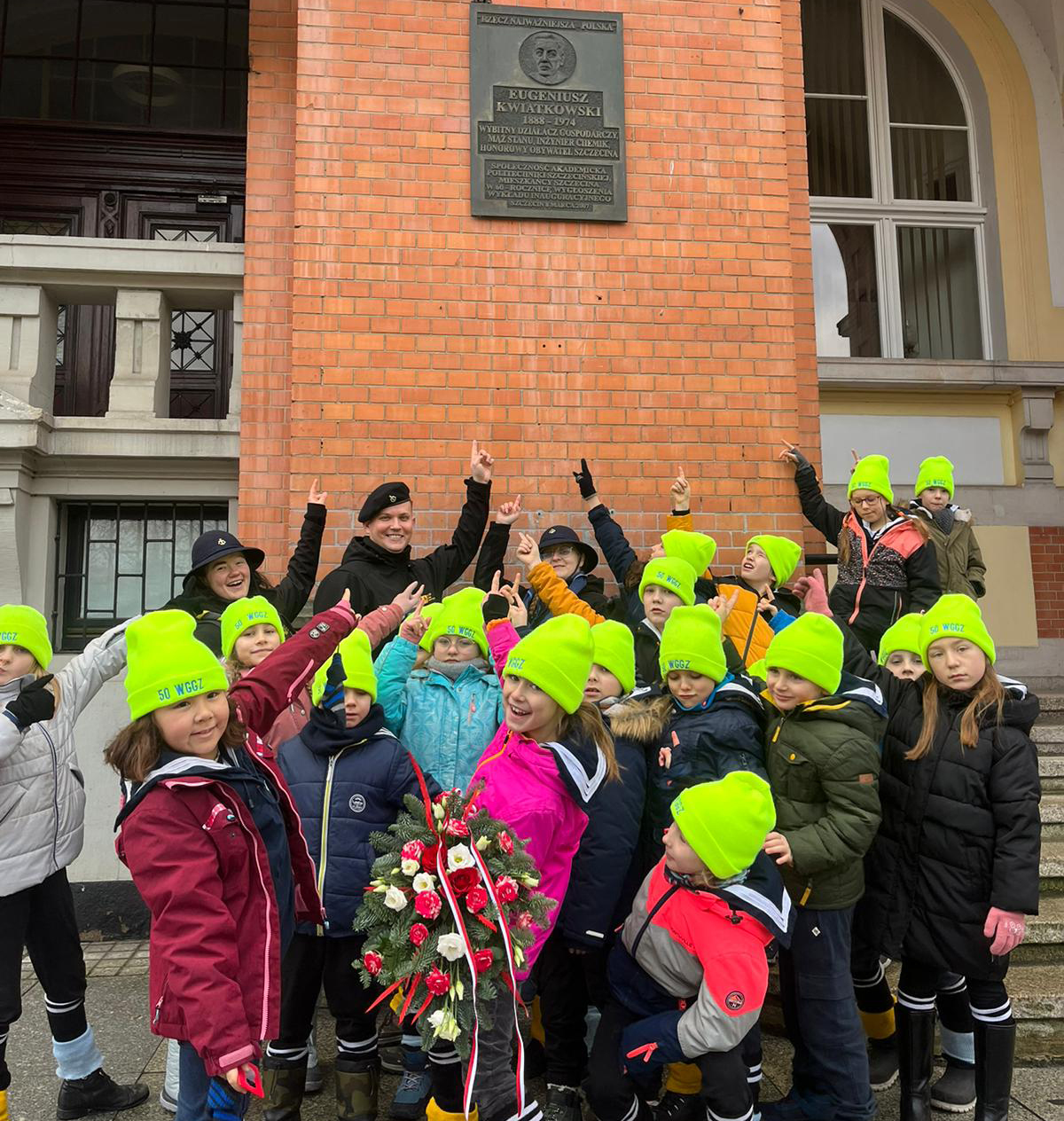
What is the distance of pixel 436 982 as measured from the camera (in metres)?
→ 2.77

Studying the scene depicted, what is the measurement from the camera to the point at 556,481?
5.87 meters

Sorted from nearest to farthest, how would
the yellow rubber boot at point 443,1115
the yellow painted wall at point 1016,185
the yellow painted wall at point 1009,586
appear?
the yellow rubber boot at point 443,1115, the yellow painted wall at point 1009,586, the yellow painted wall at point 1016,185

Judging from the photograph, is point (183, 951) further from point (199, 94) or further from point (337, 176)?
point (199, 94)

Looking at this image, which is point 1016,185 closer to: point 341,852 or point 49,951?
point 341,852

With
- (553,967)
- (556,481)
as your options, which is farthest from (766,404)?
(553,967)

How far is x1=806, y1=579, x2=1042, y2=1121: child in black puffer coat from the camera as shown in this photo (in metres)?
3.41

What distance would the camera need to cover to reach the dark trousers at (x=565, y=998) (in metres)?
3.60

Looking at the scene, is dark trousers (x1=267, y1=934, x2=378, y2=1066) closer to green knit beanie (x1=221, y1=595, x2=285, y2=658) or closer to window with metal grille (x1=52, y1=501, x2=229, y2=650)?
green knit beanie (x1=221, y1=595, x2=285, y2=658)

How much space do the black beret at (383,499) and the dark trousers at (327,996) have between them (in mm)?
2181

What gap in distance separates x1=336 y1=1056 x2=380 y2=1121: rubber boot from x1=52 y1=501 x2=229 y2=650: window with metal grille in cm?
352

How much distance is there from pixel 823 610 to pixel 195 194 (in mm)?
5649

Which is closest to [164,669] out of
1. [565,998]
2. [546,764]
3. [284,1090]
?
[546,764]

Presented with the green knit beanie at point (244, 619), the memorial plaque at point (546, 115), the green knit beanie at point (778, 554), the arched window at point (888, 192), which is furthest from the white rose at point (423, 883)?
the arched window at point (888, 192)

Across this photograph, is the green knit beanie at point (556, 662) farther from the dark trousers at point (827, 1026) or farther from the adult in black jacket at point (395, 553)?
the adult in black jacket at point (395, 553)
